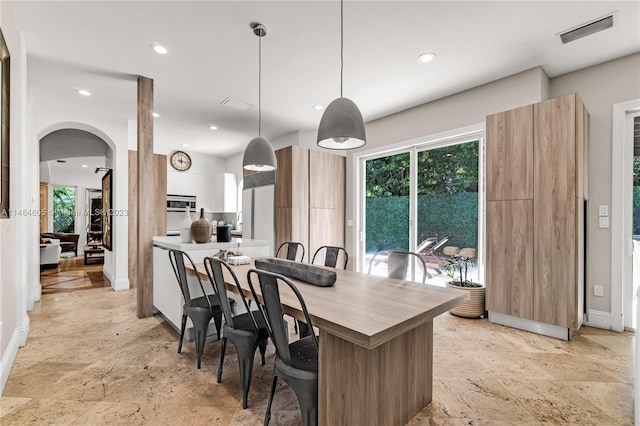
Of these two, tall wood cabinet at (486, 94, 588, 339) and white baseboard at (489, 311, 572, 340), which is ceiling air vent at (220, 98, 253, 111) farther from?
white baseboard at (489, 311, 572, 340)

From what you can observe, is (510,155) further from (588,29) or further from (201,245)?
(201,245)

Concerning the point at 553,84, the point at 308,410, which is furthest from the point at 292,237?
the point at 553,84

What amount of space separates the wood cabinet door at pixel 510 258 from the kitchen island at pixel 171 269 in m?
2.42

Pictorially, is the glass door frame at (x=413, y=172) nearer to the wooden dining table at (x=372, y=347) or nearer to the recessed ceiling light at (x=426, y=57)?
the recessed ceiling light at (x=426, y=57)

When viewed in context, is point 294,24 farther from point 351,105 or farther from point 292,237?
point 292,237

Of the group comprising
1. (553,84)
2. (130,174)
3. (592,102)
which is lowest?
(130,174)

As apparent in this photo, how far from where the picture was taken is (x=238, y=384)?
6.54ft

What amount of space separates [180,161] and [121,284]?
2.94 meters

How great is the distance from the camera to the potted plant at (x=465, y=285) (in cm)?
326

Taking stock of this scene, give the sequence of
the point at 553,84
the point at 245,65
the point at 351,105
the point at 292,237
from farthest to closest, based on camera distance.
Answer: the point at 292,237, the point at 553,84, the point at 245,65, the point at 351,105

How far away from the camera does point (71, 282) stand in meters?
4.96

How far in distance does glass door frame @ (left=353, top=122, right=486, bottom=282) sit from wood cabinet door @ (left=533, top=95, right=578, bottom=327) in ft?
2.37

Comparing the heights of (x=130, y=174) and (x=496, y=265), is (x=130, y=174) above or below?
above

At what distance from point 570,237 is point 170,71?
4.16 metres
